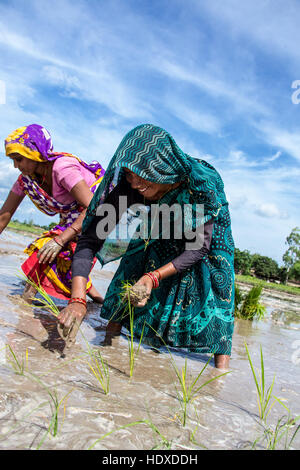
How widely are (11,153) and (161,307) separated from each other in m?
1.70

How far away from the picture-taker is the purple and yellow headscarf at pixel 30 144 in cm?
292

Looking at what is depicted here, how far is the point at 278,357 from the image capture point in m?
3.10

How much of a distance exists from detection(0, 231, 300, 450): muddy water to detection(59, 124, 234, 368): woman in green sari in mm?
214

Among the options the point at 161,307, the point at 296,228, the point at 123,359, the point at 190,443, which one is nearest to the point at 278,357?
the point at 161,307

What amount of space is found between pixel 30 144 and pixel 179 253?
1501 millimetres

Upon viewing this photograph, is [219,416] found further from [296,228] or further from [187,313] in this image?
[296,228]

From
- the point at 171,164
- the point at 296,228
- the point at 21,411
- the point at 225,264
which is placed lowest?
the point at 21,411

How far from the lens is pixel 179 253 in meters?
2.49

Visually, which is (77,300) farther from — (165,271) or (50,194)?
(50,194)

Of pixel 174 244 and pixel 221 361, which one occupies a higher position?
pixel 174 244

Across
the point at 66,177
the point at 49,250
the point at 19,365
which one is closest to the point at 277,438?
the point at 19,365

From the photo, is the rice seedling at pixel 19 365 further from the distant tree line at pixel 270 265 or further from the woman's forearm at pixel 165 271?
the distant tree line at pixel 270 265

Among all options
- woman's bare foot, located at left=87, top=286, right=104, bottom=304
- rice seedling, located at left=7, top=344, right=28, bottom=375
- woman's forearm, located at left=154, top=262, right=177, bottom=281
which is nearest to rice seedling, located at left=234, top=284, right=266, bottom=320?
woman's bare foot, located at left=87, top=286, right=104, bottom=304

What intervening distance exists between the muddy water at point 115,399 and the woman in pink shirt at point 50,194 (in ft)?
1.89
